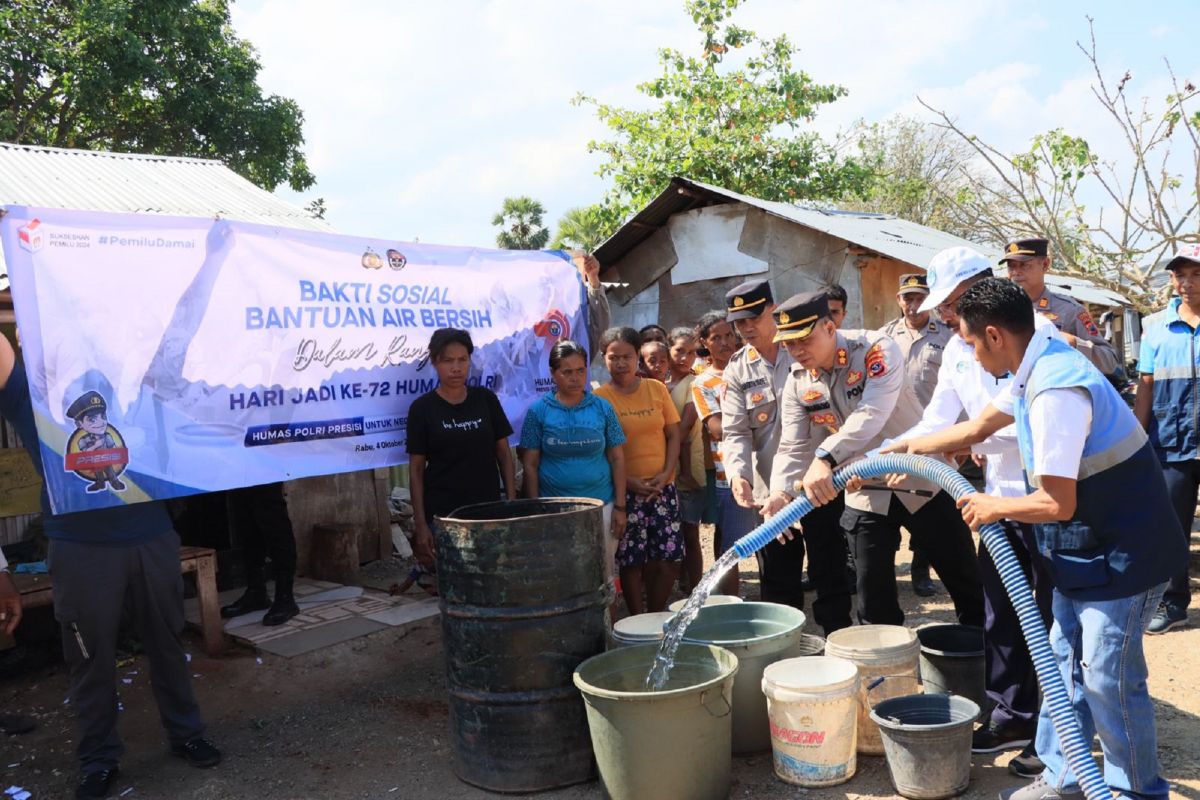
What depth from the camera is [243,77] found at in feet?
52.0

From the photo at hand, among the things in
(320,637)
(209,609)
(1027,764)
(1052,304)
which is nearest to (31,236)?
(209,609)

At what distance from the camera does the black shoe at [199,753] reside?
4.09 metres

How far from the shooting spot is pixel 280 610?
588 centimetres

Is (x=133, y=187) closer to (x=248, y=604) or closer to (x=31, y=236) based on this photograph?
(x=248, y=604)

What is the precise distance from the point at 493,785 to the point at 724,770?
3.20 feet

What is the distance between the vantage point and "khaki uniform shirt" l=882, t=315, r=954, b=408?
5.54m

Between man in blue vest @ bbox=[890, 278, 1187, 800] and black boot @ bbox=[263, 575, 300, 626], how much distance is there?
4.52 metres

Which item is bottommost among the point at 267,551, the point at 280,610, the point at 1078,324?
the point at 280,610

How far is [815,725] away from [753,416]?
1773 mm

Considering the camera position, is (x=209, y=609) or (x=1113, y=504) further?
(x=209, y=609)

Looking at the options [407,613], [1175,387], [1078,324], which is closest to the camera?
[1078,324]

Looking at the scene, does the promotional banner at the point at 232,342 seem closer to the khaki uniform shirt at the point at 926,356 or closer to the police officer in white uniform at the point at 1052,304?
the khaki uniform shirt at the point at 926,356

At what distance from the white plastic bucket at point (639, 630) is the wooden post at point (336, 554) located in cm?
343

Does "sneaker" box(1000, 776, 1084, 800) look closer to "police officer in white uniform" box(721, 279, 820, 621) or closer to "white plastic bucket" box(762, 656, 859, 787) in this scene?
"white plastic bucket" box(762, 656, 859, 787)
